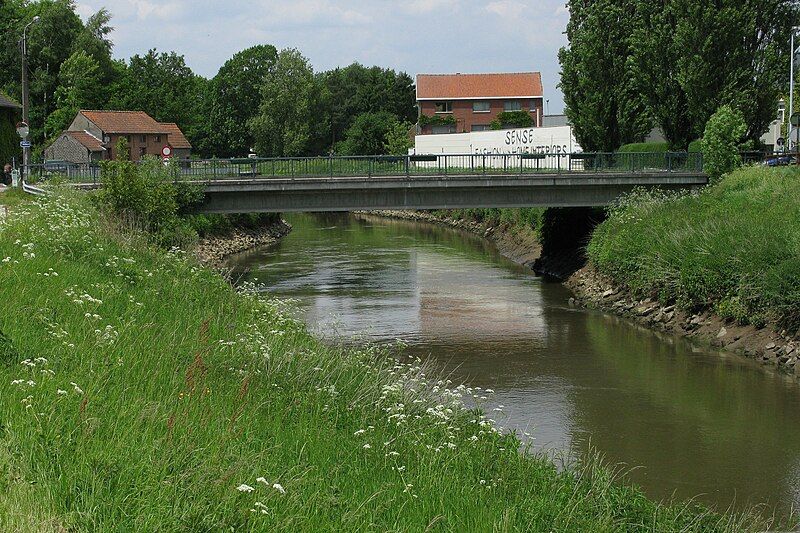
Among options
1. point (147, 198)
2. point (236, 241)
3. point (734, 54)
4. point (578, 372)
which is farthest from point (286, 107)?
point (578, 372)

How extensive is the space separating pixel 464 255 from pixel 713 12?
58.0 ft

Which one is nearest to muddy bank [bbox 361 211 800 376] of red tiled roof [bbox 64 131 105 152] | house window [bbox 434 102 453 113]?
red tiled roof [bbox 64 131 105 152]

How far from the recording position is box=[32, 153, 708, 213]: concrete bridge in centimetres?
4066

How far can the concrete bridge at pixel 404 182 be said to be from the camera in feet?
133

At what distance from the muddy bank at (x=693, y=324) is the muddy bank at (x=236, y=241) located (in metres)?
18.1

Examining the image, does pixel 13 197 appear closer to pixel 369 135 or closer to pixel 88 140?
pixel 88 140

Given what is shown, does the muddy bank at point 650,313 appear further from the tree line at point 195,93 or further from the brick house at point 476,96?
the brick house at point 476,96

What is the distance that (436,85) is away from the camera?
360ft

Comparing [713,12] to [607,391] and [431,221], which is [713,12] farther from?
[431,221]

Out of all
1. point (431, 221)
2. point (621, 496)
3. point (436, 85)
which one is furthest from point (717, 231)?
point (436, 85)

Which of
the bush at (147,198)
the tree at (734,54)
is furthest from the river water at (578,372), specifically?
the tree at (734,54)

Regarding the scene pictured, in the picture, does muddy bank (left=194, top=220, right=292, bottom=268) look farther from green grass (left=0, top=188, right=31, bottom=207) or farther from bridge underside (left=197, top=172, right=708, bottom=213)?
green grass (left=0, top=188, right=31, bottom=207)

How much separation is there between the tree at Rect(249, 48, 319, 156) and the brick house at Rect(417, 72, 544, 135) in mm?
14708

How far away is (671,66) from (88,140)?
51278 mm
